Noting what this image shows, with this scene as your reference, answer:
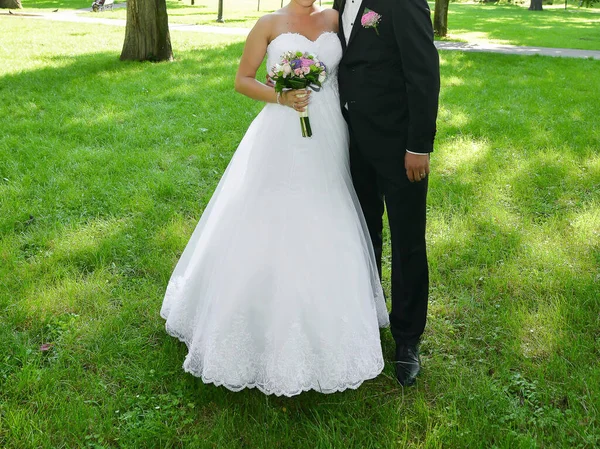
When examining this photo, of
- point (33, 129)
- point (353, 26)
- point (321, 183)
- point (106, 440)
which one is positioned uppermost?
point (353, 26)

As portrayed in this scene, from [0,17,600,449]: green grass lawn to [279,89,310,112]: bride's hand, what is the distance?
1.58 meters

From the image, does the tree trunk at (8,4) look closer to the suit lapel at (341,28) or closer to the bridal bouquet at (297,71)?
the suit lapel at (341,28)

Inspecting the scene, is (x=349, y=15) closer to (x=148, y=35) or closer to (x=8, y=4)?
(x=148, y=35)

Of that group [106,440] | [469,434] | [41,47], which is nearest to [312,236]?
[469,434]

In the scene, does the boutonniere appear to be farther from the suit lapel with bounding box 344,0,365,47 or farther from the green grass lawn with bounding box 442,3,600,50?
the green grass lawn with bounding box 442,3,600,50

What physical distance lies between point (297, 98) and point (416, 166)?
2.41 feet

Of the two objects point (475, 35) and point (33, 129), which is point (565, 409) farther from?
point (475, 35)

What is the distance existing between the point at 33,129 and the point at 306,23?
5352mm

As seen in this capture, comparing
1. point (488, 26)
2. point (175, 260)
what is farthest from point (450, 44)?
point (175, 260)

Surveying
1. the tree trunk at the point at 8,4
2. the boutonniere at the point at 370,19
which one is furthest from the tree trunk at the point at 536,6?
the boutonniere at the point at 370,19

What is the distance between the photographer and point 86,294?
4066mm

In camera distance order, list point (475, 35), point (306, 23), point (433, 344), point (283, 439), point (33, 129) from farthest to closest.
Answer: point (475, 35)
point (33, 129)
point (433, 344)
point (306, 23)
point (283, 439)

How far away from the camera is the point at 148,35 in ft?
38.4

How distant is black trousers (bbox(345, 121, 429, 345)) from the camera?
3148 millimetres
